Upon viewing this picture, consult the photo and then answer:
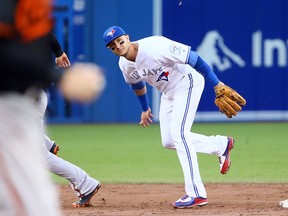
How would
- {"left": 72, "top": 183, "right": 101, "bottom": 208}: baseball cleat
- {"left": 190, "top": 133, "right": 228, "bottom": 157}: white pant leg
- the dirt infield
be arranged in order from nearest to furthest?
the dirt infield, {"left": 72, "top": 183, "right": 101, "bottom": 208}: baseball cleat, {"left": 190, "top": 133, "right": 228, "bottom": 157}: white pant leg

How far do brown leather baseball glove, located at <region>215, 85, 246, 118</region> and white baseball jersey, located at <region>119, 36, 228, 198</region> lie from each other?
0.25 m

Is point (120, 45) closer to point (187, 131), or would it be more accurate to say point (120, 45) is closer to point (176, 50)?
point (176, 50)

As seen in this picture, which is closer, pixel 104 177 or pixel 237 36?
pixel 104 177

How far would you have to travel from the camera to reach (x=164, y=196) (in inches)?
325

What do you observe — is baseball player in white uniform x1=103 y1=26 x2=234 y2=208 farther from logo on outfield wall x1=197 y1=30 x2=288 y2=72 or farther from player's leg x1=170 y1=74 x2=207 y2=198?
logo on outfield wall x1=197 y1=30 x2=288 y2=72

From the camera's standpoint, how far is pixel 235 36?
17.3m

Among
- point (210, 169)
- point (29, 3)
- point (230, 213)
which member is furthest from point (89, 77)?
point (210, 169)

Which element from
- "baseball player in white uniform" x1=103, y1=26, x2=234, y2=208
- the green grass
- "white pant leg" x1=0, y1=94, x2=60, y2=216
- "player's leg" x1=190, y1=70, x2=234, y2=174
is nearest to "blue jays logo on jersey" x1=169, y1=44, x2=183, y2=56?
"baseball player in white uniform" x1=103, y1=26, x2=234, y2=208

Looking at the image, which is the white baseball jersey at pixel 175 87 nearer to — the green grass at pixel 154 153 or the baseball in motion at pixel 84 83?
the green grass at pixel 154 153

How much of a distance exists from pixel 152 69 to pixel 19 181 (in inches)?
166

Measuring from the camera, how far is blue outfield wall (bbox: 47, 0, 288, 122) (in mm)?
17219

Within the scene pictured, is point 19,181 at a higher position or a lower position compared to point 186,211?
higher

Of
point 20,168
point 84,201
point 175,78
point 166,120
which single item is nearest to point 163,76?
point 175,78

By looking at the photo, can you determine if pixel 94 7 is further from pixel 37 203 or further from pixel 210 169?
pixel 37 203
